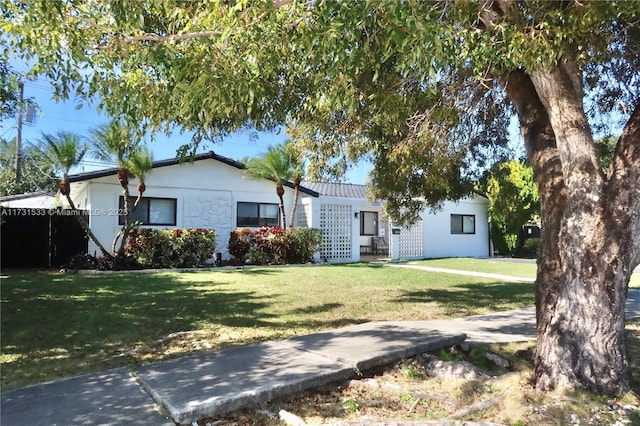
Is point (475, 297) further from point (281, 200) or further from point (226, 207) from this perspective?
point (226, 207)

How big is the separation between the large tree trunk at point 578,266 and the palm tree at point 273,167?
522 inches

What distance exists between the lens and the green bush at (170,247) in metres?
14.9

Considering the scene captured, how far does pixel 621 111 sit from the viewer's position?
7.46 m

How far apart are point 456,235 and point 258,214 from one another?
446 inches

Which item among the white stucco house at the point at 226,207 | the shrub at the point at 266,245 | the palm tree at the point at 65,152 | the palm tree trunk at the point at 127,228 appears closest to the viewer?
the palm tree at the point at 65,152

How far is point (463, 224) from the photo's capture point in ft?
82.0

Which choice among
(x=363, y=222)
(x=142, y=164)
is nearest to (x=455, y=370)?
(x=142, y=164)

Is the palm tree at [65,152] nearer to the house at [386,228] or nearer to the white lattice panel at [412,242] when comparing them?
the house at [386,228]

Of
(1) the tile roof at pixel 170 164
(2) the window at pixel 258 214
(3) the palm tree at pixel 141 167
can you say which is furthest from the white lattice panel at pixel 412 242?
(3) the palm tree at pixel 141 167

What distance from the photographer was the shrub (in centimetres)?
1709

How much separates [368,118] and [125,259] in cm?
1065

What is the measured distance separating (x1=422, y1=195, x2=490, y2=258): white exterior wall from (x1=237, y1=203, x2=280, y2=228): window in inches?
314

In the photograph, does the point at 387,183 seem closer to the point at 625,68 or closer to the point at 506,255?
the point at 625,68

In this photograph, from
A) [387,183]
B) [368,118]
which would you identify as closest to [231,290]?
[387,183]
